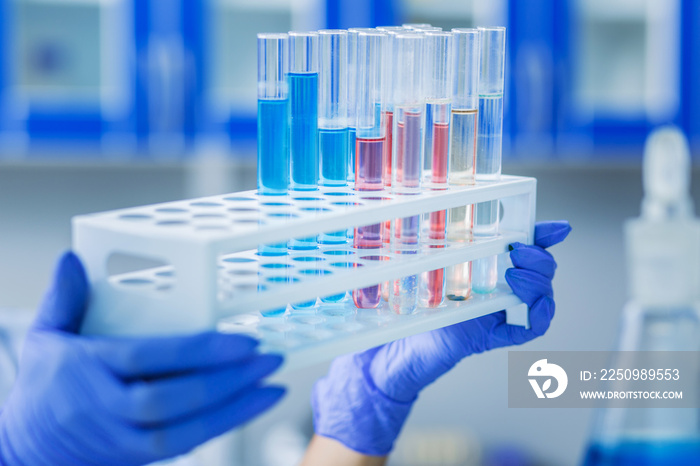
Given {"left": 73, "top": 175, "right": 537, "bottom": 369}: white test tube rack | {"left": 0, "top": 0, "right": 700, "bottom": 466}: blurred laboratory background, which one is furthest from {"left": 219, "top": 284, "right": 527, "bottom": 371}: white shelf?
{"left": 0, "top": 0, "right": 700, "bottom": 466}: blurred laboratory background

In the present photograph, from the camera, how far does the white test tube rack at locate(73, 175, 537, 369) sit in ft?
2.59

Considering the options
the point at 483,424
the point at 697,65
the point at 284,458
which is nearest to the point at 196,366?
the point at 284,458

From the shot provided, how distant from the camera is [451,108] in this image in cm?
108

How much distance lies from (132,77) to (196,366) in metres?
2.57

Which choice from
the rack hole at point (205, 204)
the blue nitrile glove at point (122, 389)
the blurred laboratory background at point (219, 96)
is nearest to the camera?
the blue nitrile glove at point (122, 389)

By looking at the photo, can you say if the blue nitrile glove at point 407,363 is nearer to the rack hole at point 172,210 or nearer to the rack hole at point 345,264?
the rack hole at point 345,264

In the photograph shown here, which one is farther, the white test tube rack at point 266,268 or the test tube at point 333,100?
the test tube at point 333,100

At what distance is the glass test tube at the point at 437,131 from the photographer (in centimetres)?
104

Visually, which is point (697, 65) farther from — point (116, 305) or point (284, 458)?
point (116, 305)

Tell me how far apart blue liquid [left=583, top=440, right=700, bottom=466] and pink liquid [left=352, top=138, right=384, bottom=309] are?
0.32 metres

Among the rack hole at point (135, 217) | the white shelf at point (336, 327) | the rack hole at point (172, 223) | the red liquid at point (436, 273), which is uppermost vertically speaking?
the rack hole at point (135, 217)

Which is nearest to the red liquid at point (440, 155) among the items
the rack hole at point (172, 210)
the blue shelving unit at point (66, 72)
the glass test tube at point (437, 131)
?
the glass test tube at point (437, 131)

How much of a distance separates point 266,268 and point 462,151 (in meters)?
0.30

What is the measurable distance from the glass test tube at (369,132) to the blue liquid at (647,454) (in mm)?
328
